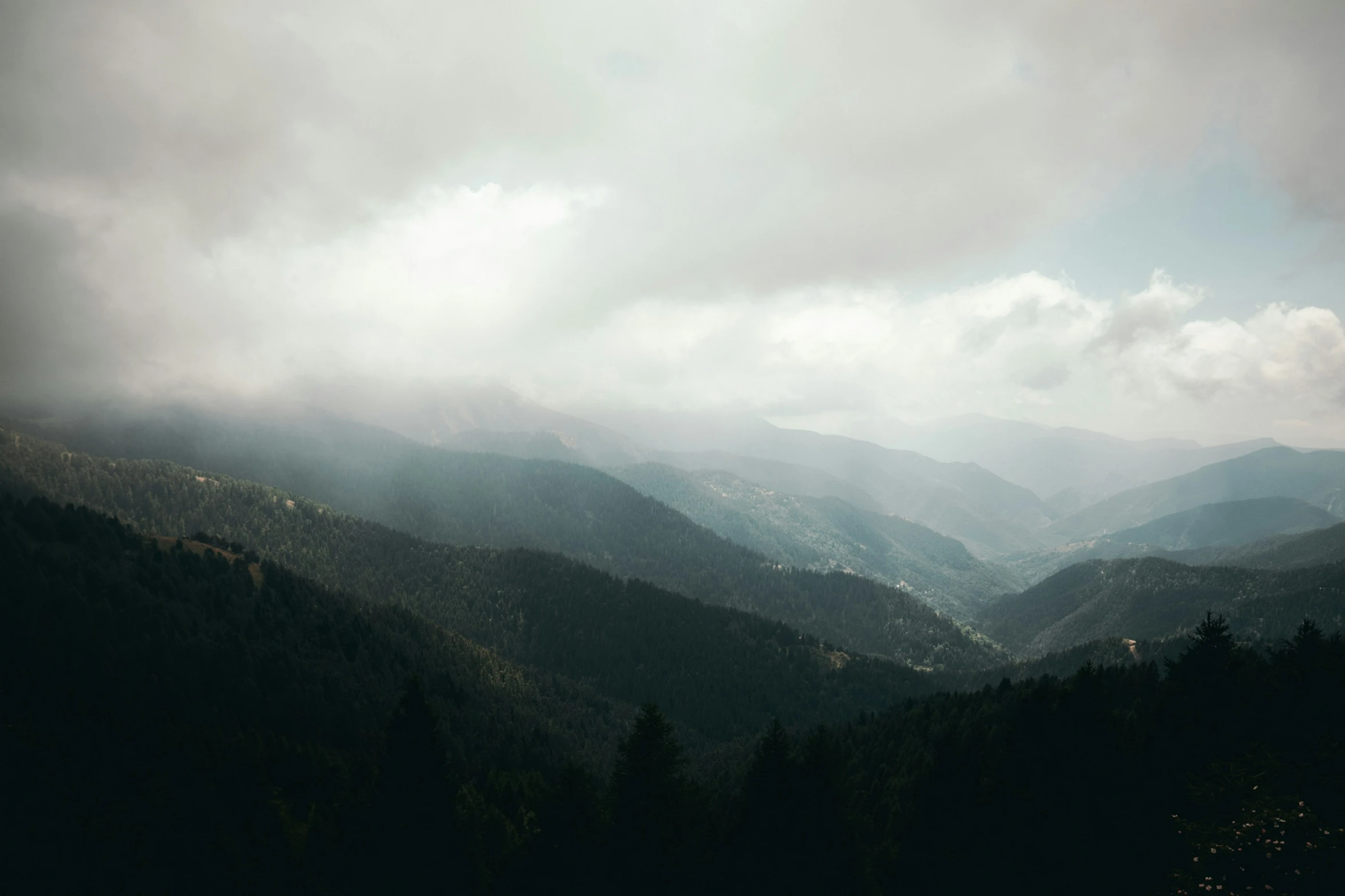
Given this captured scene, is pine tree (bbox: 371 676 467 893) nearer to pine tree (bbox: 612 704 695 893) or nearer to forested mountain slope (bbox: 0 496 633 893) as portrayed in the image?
forested mountain slope (bbox: 0 496 633 893)

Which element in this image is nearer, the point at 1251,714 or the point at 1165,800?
the point at 1165,800

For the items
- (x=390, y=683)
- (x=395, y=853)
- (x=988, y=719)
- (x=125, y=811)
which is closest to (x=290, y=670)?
(x=390, y=683)

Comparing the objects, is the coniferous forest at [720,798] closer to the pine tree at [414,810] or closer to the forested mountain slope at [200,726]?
the pine tree at [414,810]

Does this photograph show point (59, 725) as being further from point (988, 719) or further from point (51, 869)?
point (988, 719)

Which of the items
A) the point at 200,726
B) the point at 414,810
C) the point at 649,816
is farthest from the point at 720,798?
the point at 200,726

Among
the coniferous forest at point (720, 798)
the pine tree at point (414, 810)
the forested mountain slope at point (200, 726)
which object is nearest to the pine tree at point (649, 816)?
the coniferous forest at point (720, 798)

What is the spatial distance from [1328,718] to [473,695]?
629 ft

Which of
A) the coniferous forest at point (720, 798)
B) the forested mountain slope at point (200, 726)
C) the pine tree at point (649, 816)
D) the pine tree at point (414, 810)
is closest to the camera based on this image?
the coniferous forest at point (720, 798)

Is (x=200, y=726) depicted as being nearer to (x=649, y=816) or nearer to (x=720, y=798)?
(x=720, y=798)

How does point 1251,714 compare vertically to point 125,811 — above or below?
above

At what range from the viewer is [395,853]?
132 feet

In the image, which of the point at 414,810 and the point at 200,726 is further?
the point at 200,726

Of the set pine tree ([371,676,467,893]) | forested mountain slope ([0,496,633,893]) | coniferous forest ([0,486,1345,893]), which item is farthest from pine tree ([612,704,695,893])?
forested mountain slope ([0,496,633,893])

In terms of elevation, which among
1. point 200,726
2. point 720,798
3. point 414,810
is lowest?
point 720,798
